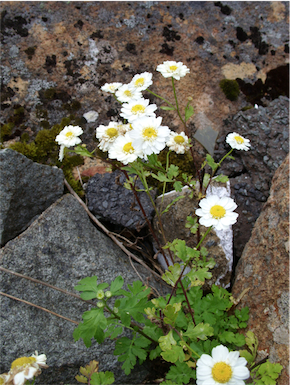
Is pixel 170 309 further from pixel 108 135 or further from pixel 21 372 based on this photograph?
pixel 108 135

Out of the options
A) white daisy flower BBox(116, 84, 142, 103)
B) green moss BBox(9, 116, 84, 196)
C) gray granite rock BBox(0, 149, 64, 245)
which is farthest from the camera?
green moss BBox(9, 116, 84, 196)

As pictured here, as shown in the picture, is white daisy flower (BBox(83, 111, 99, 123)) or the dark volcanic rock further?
white daisy flower (BBox(83, 111, 99, 123))

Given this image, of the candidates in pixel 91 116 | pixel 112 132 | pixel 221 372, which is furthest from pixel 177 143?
pixel 221 372

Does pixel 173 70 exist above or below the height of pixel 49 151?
above

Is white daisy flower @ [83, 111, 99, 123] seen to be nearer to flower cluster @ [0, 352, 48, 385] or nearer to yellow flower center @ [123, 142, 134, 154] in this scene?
yellow flower center @ [123, 142, 134, 154]

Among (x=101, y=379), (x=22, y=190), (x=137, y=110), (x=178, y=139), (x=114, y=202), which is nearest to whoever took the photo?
(x=101, y=379)

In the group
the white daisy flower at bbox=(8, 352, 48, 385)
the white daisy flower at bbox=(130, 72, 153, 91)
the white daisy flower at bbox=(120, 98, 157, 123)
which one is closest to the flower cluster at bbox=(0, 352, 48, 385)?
the white daisy flower at bbox=(8, 352, 48, 385)
